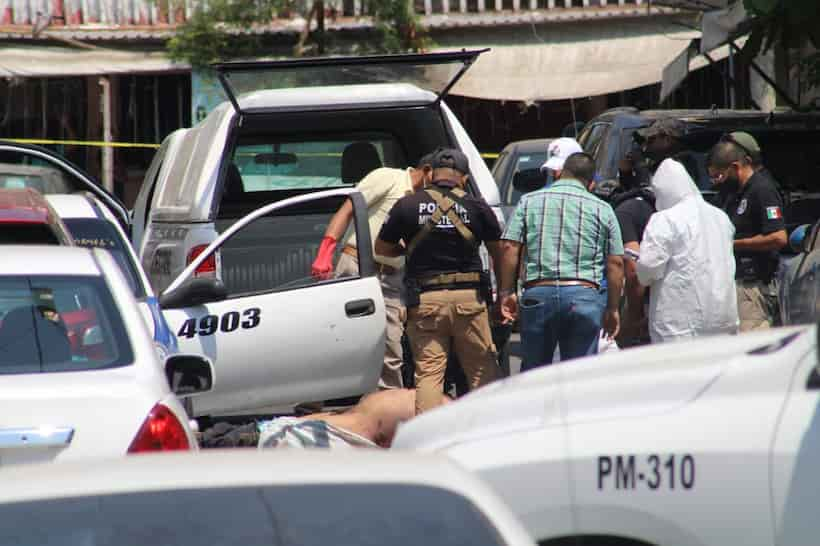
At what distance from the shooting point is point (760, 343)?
15.1ft

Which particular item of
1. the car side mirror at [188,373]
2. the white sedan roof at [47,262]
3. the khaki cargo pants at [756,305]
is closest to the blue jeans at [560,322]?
the khaki cargo pants at [756,305]

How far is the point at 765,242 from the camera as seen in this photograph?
898 centimetres

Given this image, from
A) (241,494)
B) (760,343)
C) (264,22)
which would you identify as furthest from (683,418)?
(264,22)

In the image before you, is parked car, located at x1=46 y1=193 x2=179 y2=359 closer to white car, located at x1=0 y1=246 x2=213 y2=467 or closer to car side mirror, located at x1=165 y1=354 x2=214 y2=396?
car side mirror, located at x1=165 y1=354 x2=214 y2=396

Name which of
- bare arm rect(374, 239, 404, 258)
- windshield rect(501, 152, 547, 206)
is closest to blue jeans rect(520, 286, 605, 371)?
bare arm rect(374, 239, 404, 258)

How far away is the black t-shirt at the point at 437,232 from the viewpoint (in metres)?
8.39

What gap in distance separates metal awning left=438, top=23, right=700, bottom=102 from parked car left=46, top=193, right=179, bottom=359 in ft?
33.3

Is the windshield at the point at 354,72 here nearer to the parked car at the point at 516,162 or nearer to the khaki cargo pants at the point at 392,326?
the khaki cargo pants at the point at 392,326

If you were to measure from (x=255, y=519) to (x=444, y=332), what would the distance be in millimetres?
5476

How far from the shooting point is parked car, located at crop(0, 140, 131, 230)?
434 inches

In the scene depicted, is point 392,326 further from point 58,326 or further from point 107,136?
point 107,136

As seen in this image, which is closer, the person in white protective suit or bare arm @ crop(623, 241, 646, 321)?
the person in white protective suit

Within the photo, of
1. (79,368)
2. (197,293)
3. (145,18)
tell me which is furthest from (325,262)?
(145,18)

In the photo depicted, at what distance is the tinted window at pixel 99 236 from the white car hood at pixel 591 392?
446 centimetres
